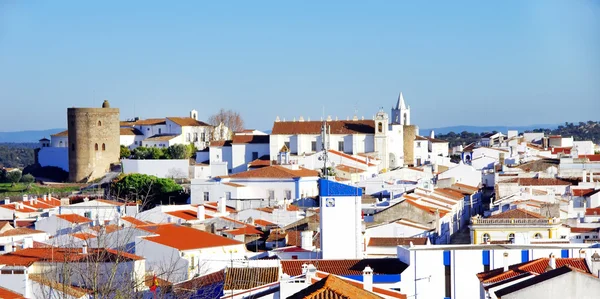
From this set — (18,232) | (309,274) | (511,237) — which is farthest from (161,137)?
(309,274)

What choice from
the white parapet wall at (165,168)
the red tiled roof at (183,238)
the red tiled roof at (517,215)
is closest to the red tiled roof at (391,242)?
the red tiled roof at (517,215)

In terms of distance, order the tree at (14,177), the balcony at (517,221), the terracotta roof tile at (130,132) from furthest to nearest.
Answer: the terracotta roof tile at (130,132) < the tree at (14,177) < the balcony at (517,221)

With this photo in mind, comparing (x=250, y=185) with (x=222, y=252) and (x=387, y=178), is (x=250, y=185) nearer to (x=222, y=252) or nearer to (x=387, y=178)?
(x=387, y=178)

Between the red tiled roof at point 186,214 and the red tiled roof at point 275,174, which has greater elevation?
the red tiled roof at point 275,174

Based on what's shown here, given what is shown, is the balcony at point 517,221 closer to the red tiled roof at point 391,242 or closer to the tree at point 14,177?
the red tiled roof at point 391,242

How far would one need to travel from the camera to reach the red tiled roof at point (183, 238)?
22653mm

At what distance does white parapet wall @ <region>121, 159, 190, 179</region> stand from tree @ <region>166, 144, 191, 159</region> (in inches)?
145

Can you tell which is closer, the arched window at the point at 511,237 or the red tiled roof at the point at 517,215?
the arched window at the point at 511,237

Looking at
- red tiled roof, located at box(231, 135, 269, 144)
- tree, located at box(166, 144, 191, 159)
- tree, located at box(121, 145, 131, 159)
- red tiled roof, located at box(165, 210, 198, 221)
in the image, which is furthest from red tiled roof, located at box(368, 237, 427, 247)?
tree, located at box(121, 145, 131, 159)

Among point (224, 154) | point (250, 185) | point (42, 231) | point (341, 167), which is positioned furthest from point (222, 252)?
point (224, 154)

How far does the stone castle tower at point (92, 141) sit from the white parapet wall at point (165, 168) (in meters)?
6.29

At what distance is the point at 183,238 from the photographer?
23641mm

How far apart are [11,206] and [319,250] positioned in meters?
23.0

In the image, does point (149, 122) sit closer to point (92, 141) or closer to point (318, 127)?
point (92, 141)
